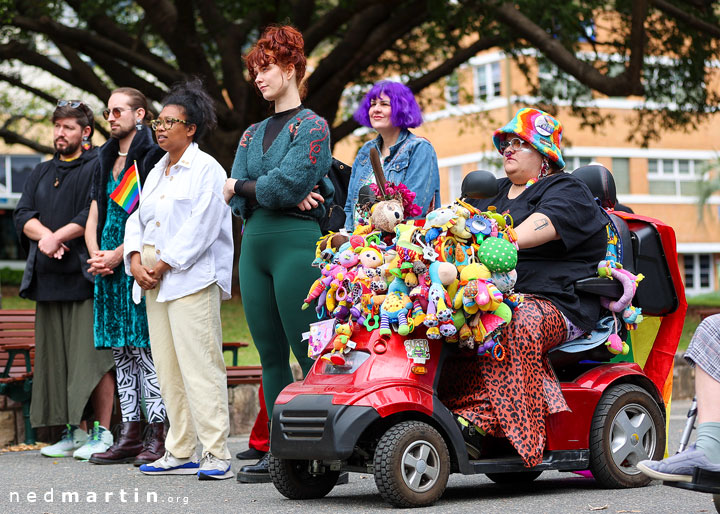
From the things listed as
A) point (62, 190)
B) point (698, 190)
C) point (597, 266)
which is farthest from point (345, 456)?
point (698, 190)

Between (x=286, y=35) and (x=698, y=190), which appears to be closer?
(x=286, y=35)

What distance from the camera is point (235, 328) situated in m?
15.8

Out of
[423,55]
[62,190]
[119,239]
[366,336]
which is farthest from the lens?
[423,55]

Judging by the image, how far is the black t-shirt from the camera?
19.1ft

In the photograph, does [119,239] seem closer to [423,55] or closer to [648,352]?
[648,352]

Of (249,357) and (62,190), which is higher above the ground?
(62,190)

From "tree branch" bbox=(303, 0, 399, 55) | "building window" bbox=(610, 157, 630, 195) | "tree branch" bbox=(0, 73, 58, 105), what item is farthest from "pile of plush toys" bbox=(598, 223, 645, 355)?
"building window" bbox=(610, 157, 630, 195)

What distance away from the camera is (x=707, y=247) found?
53.2 m

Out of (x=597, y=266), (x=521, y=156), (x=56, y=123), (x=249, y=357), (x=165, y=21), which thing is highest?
(x=165, y=21)

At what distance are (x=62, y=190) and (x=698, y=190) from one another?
146ft

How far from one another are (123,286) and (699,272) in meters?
50.9

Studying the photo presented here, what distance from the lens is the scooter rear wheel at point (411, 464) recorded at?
16.6 feet

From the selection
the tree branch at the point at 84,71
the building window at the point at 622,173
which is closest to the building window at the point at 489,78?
the building window at the point at 622,173

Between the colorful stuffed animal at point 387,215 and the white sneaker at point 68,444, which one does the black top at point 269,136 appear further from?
the white sneaker at point 68,444
